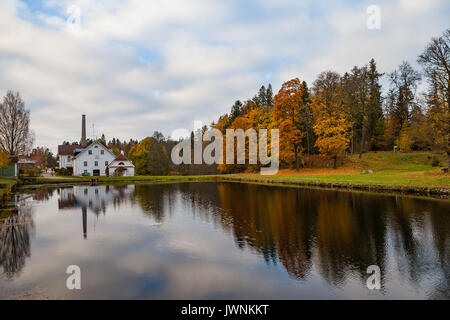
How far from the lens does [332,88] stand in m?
46.3

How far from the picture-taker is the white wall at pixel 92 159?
57000mm

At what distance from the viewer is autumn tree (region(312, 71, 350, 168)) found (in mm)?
41344

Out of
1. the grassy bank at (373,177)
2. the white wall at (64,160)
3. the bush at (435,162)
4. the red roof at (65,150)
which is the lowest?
the grassy bank at (373,177)

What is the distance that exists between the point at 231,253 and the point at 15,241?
8700mm

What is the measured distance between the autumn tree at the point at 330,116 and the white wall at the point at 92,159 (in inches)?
1664

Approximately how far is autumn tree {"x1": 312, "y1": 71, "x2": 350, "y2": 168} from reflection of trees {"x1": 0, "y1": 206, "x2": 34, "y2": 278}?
122ft

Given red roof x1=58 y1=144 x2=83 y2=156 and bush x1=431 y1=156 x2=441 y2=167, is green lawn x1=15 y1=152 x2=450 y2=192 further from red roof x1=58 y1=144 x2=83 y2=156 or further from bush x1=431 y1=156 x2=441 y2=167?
red roof x1=58 y1=144 x2=83 y2=156

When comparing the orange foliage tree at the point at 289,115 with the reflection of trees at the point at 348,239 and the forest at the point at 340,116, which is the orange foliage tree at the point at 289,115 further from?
the reflection of trees at the point at 348,239

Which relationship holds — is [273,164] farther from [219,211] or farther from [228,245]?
[228,245]

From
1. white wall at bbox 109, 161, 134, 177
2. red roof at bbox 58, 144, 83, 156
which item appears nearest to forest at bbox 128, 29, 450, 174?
white wall at bbox 109, 161, 134, 177

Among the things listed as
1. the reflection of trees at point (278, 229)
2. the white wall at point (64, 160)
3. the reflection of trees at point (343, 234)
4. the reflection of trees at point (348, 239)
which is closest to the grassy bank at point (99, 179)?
the white wall at point (64, 160)

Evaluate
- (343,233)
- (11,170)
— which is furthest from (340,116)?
(11,170)
